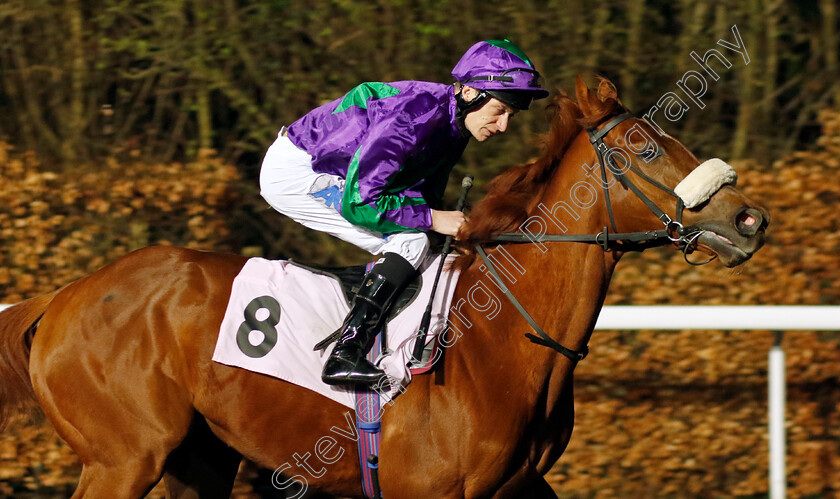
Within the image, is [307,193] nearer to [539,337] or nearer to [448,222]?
[448,222]

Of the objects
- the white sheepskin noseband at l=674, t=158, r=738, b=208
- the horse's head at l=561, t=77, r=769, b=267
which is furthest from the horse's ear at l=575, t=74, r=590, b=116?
the white sheepskin noseband at l=674, t=158, r=738, b=208

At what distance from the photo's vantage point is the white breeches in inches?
132

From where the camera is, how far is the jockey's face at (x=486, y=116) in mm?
3148

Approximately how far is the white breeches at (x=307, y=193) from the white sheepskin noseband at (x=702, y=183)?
105 centimetres

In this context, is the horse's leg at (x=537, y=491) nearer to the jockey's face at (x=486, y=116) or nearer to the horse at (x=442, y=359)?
the horse at (x=442, y=359)

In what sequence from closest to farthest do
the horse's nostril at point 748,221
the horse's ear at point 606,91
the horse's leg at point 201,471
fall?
the horse's nostril at point 748,221 < the horse's ear at point 606,91 < the horse's leg at point 201,471

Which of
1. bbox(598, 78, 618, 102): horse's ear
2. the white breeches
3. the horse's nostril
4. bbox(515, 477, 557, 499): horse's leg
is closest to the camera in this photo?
the horse's nostril

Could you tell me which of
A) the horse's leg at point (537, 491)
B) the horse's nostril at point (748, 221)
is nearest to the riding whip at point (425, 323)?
the horse's leg at point (537, 491)

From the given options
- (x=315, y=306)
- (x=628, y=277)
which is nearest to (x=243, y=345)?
(x=315, y=306)

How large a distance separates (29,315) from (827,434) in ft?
12.1

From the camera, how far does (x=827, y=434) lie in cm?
434

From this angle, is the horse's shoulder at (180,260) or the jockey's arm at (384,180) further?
the horse's shoulder at (180,260)

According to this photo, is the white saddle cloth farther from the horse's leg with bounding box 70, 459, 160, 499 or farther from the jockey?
the horse's leg with bounding box 70, 459, 160, 499

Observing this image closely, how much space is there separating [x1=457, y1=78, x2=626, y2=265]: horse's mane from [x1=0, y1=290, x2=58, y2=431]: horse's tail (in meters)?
1.76
